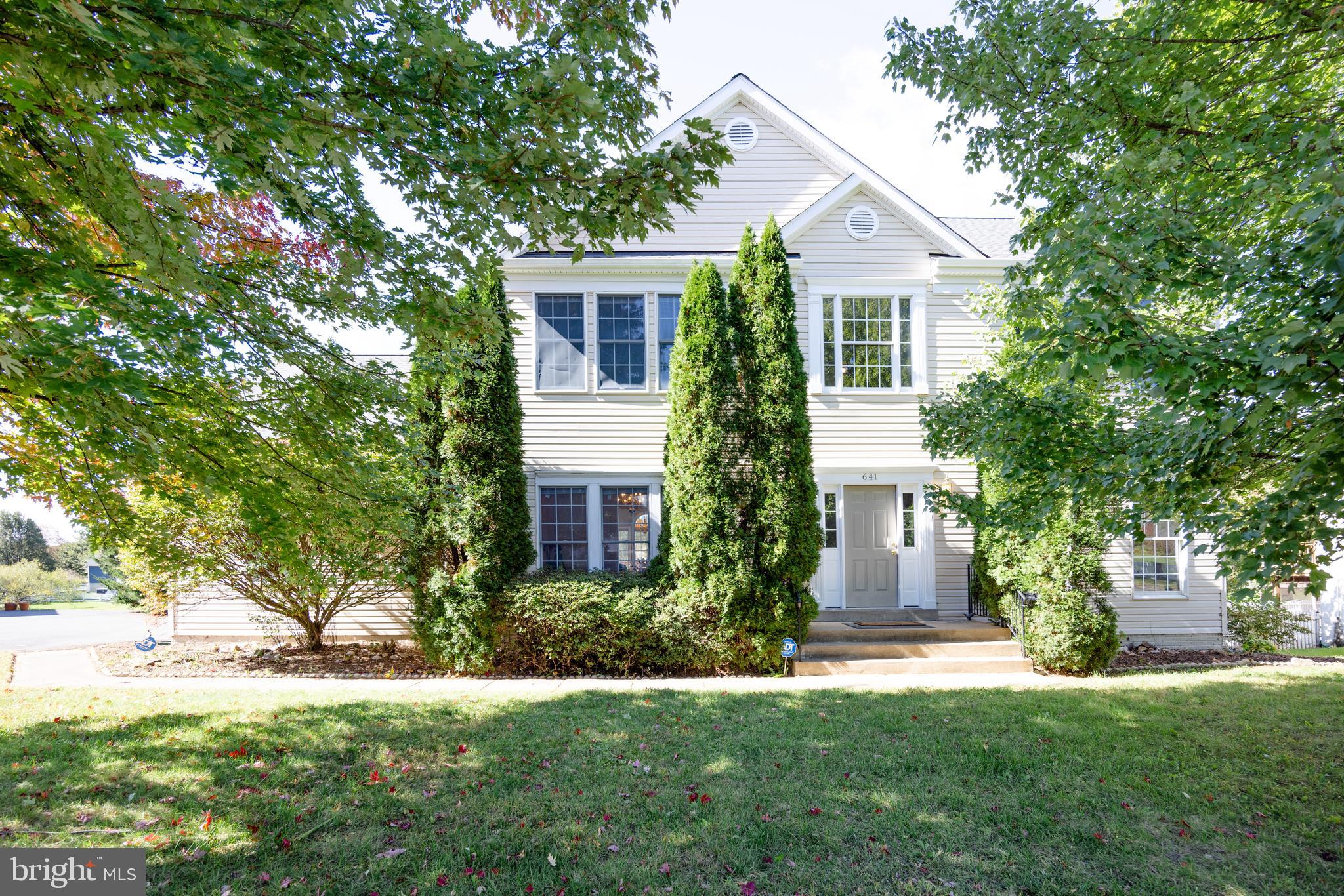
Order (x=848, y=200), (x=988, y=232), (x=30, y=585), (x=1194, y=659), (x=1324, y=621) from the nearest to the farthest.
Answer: (x=1194, y=659) < (x=848, y=200) < (x=1324, y=621) < (x=988, y=232) < (x=30, y=585)

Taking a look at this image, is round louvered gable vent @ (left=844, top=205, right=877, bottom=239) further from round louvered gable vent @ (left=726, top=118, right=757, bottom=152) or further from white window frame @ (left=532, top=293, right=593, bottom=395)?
white window frame @ (left=532, top=293, right=593, bottom=395)

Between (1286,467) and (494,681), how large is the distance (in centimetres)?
785

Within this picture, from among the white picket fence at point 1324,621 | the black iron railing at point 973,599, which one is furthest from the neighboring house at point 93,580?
the white picket fence at point 1324,621

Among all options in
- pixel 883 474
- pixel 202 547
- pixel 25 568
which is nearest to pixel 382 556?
pixel 202 547

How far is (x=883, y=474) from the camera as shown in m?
10.9

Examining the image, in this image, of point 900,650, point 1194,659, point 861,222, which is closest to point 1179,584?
point 1194,659

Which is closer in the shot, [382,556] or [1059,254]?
[1059,254]

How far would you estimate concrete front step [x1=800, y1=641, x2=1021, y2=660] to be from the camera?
8812mm

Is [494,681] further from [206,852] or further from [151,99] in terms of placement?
[151,99]

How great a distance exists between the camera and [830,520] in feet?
35.8

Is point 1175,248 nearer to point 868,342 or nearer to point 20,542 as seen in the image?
point 868,342

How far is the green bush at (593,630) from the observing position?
839 cm

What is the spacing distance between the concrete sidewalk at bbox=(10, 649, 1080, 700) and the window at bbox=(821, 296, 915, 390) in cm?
496

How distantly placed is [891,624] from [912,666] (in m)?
1.42
